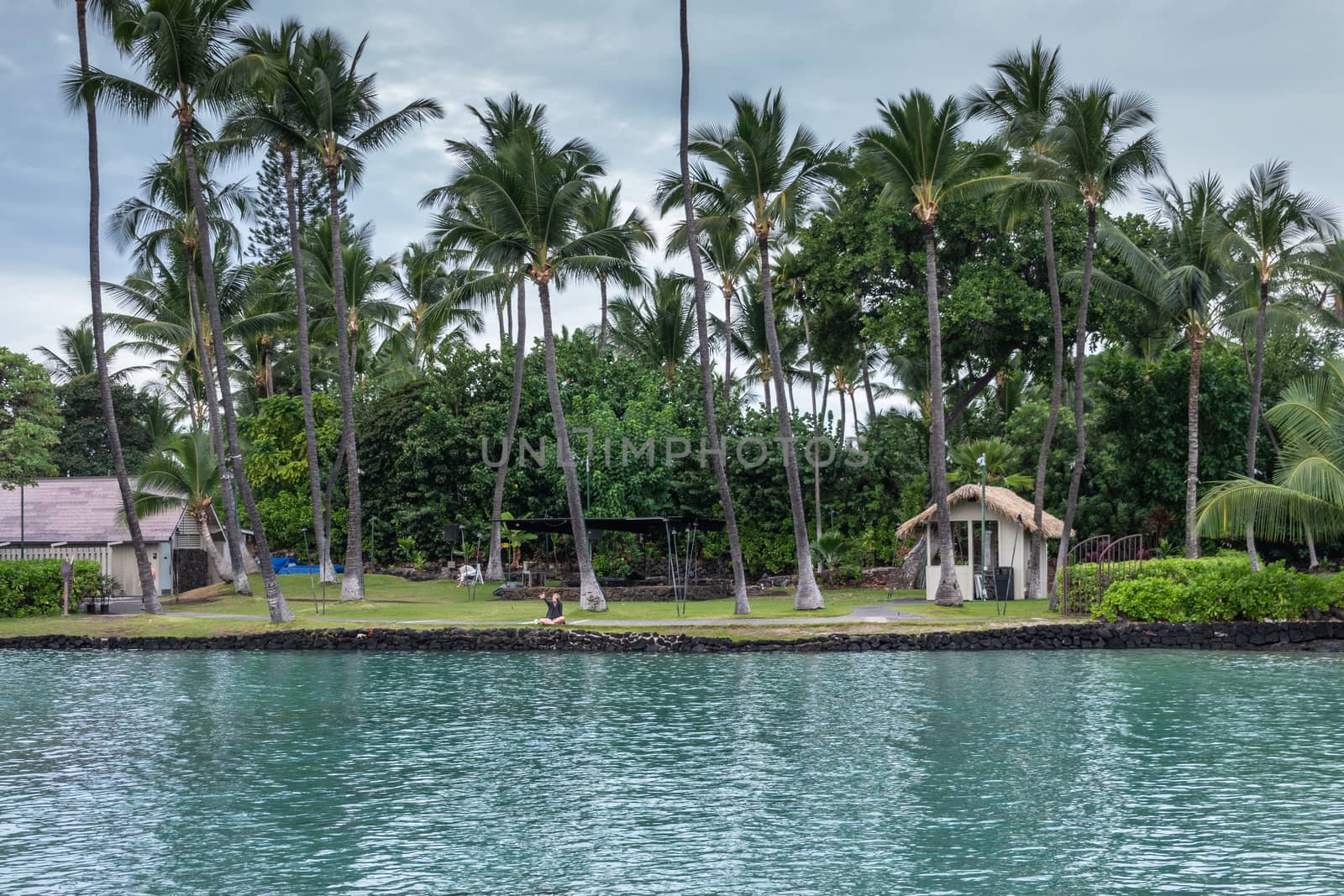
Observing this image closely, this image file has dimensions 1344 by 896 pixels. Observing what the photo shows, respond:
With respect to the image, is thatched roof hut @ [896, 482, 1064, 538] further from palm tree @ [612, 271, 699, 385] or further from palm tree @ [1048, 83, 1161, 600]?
palm tree @ [612, 271, 699, 385]

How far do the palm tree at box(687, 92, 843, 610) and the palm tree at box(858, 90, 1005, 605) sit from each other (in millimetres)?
1368

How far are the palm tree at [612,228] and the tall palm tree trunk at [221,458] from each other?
12033 mm

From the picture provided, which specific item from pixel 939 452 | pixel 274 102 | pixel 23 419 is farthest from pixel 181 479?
pixel 939 452

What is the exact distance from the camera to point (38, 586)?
33125 millimetres

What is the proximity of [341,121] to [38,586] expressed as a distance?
15499 mm

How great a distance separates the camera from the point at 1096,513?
4200 cm

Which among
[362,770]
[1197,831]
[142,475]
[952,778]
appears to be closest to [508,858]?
[362,770]

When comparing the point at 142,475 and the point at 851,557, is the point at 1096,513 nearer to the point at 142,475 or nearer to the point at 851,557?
the point at 851,557

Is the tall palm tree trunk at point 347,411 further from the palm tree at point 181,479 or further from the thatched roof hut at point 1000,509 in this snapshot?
the thatched roof hut at point 1000,509

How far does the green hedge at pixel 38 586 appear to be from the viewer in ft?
107

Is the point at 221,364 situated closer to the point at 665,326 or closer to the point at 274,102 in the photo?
the point at 274,102

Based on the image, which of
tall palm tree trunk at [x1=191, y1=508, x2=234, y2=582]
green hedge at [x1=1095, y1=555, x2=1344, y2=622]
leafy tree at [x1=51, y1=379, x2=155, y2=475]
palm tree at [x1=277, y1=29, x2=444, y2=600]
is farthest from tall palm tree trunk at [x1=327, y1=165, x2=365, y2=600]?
leafy tree at [x1=51, y1=379, x2=155, y2=475]

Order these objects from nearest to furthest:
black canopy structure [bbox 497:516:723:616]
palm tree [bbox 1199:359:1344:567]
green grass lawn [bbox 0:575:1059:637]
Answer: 1. palm tree [bbox 1199:359:1344:567]
2. green grass lawn [bbox 0:575:1059:637]
3. black canopy structure [bbox 497:516:723:616]

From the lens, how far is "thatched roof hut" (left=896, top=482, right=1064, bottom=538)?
112 ft
